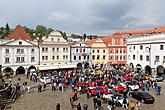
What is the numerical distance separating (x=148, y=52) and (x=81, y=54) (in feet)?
64.1

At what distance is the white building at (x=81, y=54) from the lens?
194 feet

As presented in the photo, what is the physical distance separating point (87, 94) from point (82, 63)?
3202cm

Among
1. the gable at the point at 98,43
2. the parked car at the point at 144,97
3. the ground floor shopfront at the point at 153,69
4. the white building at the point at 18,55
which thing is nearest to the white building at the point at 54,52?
the white building at the point at 18,55

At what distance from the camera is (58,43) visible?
5638cm

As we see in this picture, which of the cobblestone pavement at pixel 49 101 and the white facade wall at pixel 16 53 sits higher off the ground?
the white facade wall at pixel 16 53

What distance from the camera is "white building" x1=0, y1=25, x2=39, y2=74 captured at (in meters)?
47.6

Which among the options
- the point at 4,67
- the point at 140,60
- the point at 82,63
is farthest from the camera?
the point at 82,63

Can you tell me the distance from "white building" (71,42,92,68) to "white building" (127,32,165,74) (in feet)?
41.0

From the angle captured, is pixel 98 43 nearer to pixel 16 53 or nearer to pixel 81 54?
pixel 81 54

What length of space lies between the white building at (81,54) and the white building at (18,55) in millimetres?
11187

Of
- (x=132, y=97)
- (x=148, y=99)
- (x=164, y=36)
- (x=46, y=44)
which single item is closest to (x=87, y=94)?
(x=132, y=97)

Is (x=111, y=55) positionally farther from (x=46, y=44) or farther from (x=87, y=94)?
(x=87, y=94)

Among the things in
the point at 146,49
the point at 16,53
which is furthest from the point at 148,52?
the point at 16,53

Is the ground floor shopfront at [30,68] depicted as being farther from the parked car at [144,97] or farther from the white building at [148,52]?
the parked car at [144,97]
